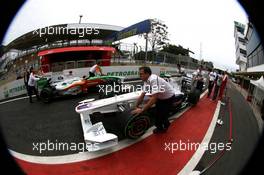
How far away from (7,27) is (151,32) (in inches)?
89.4

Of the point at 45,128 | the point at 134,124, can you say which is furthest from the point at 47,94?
the point at 134,124

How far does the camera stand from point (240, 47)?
1.55 metres

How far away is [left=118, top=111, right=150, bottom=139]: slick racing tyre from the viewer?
2000mm

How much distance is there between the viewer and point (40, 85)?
12.2ft

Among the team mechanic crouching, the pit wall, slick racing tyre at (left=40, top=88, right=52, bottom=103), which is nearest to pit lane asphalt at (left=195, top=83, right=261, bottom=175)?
the team mechanic crouching

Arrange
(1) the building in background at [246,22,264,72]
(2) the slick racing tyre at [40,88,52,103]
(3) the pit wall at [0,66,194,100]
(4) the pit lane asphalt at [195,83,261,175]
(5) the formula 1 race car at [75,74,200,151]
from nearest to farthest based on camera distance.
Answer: (1) the building in background at [246,22,264,72]
(4) the pit lane asphalt at [195,83,261,175]
(5) the formula 1 race car at [75,74,200,151]
(3) the pit wall at [0,66,194,100]
(2) the slick racing tyre at [40,88,52,103]

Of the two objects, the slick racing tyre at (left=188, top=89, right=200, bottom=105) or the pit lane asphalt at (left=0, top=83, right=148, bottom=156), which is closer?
the pit lane asphalt at (left=0, top=83, right=148, bottom=156)

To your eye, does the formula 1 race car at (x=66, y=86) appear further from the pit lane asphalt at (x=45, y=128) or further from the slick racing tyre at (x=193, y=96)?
the slick racing tyre at (x=193, y=96)

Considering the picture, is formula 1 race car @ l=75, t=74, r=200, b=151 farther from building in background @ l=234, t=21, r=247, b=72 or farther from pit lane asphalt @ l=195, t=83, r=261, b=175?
building in background @ l=234, t=21, r=247, b=72

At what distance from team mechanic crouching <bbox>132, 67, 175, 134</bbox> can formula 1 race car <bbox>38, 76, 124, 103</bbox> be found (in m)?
1.77

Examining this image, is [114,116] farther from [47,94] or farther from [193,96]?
[47,94]

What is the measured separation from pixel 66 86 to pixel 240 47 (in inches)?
128

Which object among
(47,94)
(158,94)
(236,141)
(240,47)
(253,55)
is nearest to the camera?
(253,55)

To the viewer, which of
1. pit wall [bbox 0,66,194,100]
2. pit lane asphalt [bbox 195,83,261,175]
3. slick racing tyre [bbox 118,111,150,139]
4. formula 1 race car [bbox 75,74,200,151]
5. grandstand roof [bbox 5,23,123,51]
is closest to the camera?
pit lane asphalt [bbox 195,83,261,175]
